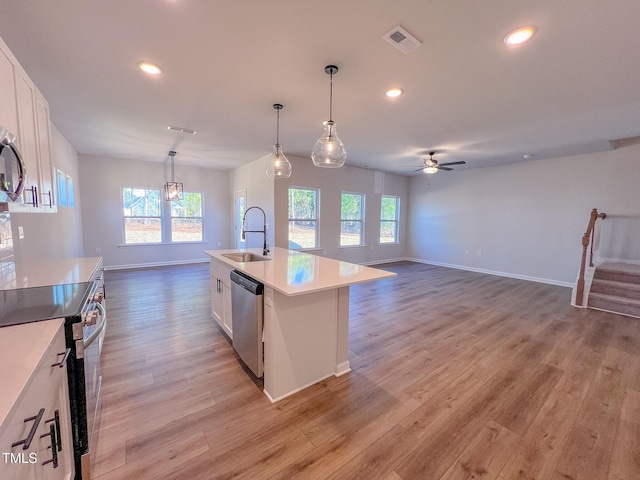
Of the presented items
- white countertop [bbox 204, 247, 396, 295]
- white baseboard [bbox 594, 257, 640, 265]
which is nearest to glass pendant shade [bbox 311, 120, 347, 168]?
white countertop [bbox 204, 247, 396, 295]

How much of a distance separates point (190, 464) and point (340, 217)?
5.64 m

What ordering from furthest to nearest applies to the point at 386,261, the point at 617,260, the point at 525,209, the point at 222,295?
the point at 386,261
the point at 525,209
the point at 617,260
the point at 222,295

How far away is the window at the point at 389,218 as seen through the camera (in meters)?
7.73

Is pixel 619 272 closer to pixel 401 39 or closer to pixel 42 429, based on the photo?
pixel 401 39

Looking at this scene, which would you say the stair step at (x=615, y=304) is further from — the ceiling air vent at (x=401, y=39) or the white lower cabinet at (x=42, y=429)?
the white lower cabinet at (x=42, y=429)

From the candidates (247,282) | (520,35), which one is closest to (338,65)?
(520,35)

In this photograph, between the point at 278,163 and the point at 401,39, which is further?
the point at 278,163

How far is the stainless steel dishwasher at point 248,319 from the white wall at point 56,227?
205 centimetres

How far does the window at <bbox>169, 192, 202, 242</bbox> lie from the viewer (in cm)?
692

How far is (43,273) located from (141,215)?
506 centimetres

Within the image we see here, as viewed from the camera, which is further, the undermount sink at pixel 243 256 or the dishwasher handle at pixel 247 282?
the undermount sink at pixel 243 256

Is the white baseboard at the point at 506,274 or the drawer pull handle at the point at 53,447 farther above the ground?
the drawer pull handle at the point at 53,447

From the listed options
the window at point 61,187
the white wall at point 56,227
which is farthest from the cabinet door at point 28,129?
the window at point 61,187

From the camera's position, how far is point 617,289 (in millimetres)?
4039
